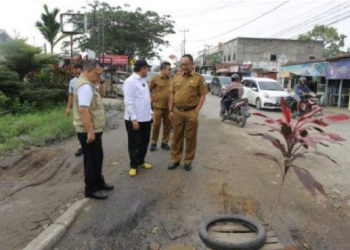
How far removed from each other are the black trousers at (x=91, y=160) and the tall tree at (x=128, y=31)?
3236 cm

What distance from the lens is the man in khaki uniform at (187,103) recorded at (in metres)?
5.08

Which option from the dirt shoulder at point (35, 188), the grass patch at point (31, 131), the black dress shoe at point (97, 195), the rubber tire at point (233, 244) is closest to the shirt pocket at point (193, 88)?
the black dress shoe at point (97, 195)

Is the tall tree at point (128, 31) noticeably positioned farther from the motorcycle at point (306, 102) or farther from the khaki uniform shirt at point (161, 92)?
the khaki uniform shirt at point (161, 92)

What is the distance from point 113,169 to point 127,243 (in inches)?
89.9

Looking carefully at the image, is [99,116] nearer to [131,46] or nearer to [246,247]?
[246,247]

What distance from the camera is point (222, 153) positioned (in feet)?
22.3

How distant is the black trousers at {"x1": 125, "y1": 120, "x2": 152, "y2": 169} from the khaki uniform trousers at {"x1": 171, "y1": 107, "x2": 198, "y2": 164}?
0.45 metres

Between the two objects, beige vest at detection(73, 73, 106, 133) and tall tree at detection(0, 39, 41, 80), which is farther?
tall tree at detection(0, 39, 41, 80)

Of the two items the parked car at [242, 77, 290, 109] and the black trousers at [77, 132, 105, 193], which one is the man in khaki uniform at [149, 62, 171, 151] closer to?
the black trousers at [77, 132, 105, 193]

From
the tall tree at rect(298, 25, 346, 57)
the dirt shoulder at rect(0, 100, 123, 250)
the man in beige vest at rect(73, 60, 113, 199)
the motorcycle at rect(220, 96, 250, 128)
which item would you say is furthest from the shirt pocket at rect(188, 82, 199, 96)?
the tall tree at rect(298, 25, 346, 57)

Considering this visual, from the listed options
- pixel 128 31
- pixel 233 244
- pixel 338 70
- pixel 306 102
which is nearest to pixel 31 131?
pixel 233 244

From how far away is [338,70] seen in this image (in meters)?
18.2

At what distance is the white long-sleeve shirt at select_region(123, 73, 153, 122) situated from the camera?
4924 mm

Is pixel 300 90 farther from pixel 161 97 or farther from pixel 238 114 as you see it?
pixel 161 97
